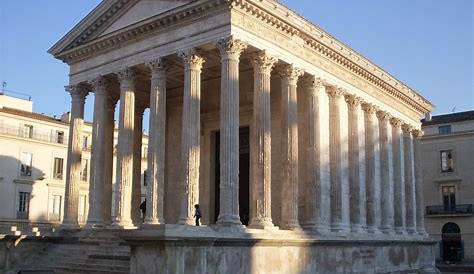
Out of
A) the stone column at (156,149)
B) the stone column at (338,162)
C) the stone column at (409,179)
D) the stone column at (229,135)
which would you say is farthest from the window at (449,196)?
the stone column at (229,135)

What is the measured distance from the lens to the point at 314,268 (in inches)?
928

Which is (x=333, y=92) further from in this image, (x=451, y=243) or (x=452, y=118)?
(x=451, y=243)

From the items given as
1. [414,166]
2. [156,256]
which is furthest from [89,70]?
[414,166]

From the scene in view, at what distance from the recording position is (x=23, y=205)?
146 feet

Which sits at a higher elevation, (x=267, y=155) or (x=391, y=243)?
(x=267, y=155)

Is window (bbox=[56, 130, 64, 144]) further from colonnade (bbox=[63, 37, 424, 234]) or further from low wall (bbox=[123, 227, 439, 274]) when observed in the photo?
low wall (bbox=[123, 227, 439, 274])

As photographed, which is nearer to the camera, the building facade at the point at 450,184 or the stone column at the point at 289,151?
the stone column at the point at 289,151

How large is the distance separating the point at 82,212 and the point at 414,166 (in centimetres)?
2659

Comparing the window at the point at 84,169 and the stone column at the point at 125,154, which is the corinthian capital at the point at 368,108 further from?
the window at the point at 84,169

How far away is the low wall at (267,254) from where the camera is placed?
15750 mm

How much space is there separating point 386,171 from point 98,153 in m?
15.7

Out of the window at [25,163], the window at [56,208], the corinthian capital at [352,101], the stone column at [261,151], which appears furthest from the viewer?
the window at [56,208]

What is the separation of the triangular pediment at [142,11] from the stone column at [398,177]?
A: 16.0 m

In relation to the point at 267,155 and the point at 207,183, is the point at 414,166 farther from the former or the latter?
the point at 267,155
